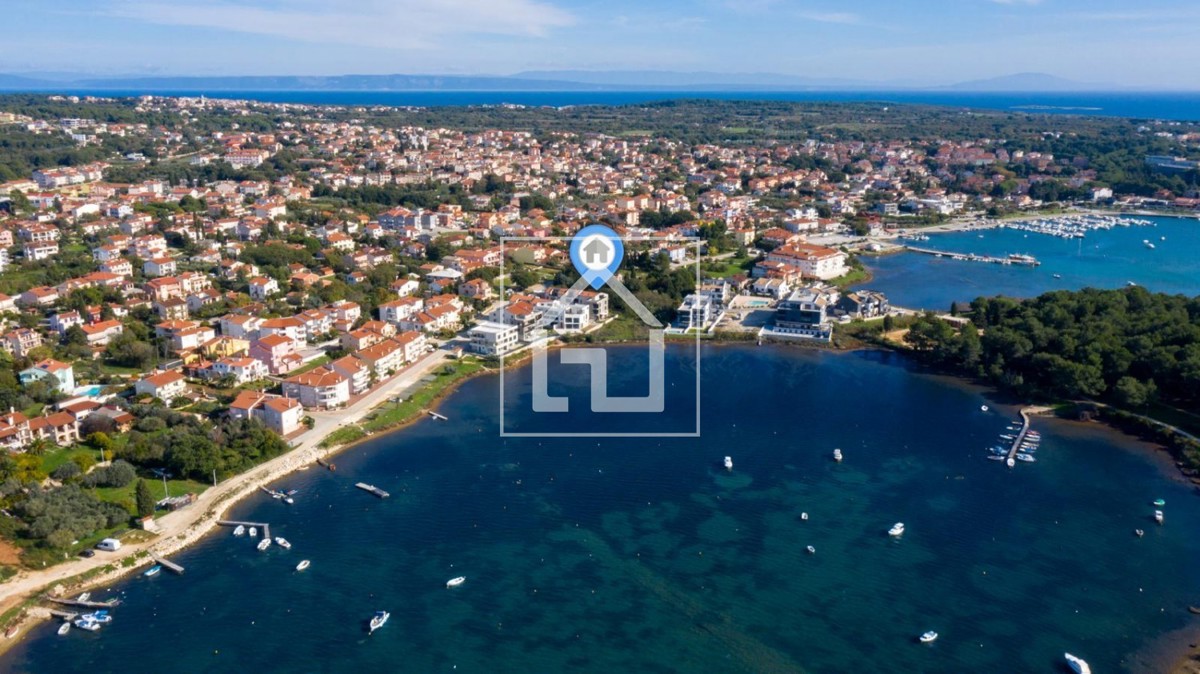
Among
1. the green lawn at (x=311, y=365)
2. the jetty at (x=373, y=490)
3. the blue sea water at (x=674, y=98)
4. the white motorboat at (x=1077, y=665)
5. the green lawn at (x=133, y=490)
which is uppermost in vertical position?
the blue sea water at (x=674, y=98)

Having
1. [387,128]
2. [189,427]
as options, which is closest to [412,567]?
[189,427]

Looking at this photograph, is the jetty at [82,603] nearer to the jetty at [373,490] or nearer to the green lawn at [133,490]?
the green lawn at [133,490]

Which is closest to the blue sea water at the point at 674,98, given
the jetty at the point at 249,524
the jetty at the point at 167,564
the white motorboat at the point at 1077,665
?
the jetty at the point at 249,524

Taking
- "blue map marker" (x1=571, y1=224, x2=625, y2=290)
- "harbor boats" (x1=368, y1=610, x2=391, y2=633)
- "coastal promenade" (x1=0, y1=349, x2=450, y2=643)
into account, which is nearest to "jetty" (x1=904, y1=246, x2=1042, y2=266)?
"blue map marker" (x1=571, y1=224, x2=625, y2=290)

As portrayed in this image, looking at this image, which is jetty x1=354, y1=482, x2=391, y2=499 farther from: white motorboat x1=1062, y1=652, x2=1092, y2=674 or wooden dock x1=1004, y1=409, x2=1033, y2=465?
wooden dock x1=1004, y1=409, x2=1033, y2=465

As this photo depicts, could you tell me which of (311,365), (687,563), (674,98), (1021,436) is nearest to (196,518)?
(311,365)

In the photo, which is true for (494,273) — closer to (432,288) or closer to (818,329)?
(432,288)

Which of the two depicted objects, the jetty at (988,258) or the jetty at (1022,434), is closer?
the jetty at (1022,434)
